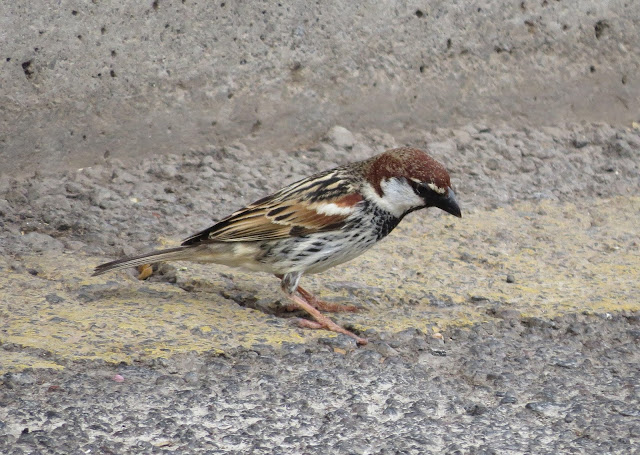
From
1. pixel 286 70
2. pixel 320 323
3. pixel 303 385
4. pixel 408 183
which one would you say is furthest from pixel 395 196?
pixel 286 70

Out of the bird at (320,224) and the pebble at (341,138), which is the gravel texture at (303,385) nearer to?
the bird at (320,224)

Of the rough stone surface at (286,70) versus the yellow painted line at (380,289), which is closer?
the yellow painted line at (380,289)

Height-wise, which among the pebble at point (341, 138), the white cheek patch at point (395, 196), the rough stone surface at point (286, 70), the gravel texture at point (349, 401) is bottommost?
the gravel texture at point (349, 401)

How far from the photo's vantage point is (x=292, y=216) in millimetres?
3965

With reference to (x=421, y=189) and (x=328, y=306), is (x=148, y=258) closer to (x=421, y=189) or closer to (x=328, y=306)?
(x=328, y=306)

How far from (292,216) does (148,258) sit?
0.59m

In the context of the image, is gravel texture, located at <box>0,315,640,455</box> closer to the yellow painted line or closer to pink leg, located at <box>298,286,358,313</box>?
the yellow painted line

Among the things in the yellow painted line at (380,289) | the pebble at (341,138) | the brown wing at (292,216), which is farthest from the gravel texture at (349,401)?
the pebble at (341,138)

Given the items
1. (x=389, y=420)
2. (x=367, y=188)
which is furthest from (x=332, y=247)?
(x=389, y=420)

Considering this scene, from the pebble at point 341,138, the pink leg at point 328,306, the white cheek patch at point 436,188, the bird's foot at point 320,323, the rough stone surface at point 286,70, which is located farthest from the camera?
A: the pebble at point 341,138

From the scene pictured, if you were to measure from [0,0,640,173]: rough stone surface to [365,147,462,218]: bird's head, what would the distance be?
1.31m

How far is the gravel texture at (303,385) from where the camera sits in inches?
117

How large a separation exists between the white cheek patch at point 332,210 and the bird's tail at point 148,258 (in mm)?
540

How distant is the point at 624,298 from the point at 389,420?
145 centimetres
